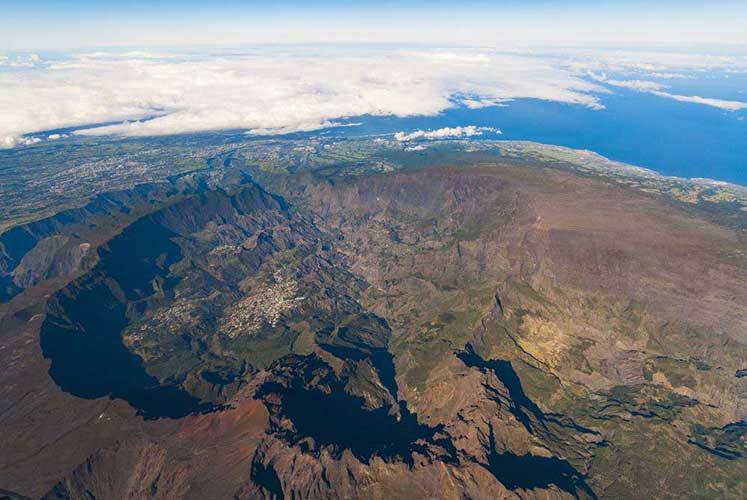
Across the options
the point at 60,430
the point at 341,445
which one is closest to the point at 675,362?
the point at 341,445

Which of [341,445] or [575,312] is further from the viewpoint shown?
[575,312]

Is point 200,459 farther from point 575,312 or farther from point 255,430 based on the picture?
point 575,312

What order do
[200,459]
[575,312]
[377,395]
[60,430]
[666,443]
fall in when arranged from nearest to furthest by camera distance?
[200,459] < [60,430] < [666,443] < [377,395] < [575,312]

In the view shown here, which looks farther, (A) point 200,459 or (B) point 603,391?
(B) point 603,391

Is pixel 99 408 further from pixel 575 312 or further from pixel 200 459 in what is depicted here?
pixel 575 312

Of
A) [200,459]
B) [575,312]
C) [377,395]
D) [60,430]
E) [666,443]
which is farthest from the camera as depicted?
[575,312]

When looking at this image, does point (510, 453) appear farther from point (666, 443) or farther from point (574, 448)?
point (666, 443)

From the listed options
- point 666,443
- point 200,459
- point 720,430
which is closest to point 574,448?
point 666,443

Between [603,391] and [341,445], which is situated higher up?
[341,445]

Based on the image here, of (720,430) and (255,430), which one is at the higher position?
(255,430)

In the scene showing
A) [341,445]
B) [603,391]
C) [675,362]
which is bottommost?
[603,391]
